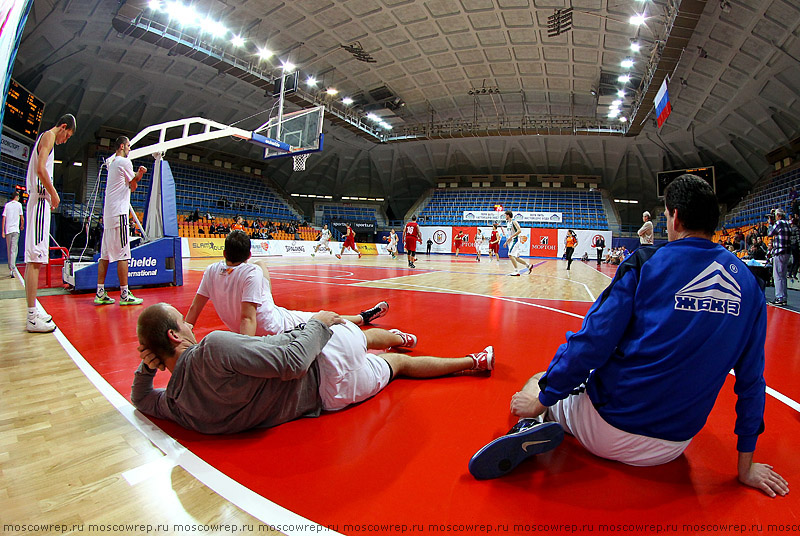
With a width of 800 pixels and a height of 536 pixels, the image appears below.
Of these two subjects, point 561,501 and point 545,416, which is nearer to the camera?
point 561,501

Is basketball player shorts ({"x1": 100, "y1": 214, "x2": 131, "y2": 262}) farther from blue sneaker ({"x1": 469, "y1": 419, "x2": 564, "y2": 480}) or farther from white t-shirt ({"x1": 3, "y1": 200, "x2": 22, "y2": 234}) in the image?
white t-shirt ({"x1": 3, "y1": 200, "x2": 22, "y2": 234})

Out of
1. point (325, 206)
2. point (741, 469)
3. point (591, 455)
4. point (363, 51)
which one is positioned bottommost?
point (591, 455)

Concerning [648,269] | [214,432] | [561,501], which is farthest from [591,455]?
[214,432]

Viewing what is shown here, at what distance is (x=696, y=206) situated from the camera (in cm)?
136

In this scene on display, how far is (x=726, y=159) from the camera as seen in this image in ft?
85.7

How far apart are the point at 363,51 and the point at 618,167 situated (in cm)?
2474

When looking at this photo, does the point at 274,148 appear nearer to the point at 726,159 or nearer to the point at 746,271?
the point at 746,271

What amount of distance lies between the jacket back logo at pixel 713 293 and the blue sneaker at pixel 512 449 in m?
0.67

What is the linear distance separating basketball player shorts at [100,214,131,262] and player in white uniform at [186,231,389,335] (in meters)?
2.91

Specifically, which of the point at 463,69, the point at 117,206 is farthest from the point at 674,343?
the point at 463,69

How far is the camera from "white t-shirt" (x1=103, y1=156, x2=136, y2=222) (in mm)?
4473

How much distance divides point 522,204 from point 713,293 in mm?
34646

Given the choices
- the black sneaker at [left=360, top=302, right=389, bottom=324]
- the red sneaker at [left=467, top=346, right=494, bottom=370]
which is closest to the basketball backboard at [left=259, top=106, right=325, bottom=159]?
the black sneaker at [left=360, top=302, right=389, bottom=324]

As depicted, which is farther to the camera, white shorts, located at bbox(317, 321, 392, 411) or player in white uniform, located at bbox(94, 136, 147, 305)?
player in white uniform, located at bbox(94, 136, 147, 305)
